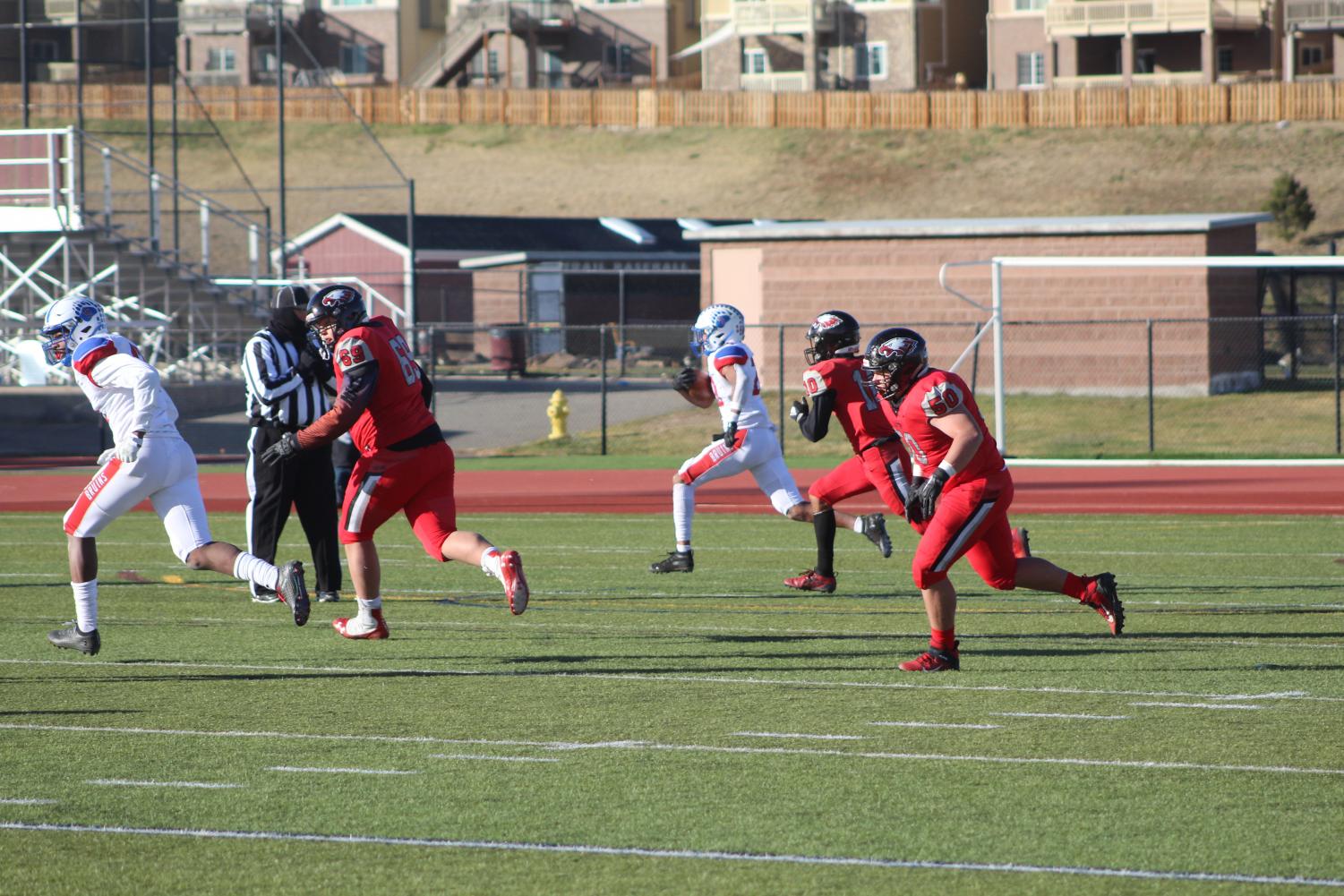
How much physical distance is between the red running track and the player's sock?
6.66 meters

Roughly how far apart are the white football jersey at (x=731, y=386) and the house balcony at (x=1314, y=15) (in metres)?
57.3

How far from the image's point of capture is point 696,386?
512 inches

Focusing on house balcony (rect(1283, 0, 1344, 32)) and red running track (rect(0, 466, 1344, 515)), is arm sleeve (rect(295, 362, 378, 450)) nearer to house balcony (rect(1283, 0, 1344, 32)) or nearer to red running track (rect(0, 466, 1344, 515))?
red running track (rect(0, 466, 1344, 515))

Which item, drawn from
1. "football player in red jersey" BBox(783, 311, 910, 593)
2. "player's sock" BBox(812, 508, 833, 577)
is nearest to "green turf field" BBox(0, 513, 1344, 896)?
"player's sock" BBox(812, 508, 833, 577)

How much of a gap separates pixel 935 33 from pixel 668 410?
4598cm

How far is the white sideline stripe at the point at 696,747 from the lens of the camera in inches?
271

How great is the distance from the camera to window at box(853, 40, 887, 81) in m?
74.1

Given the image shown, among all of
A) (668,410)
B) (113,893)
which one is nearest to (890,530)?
(113,893)

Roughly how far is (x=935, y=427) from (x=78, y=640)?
4.40 metres

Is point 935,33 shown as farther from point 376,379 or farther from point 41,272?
point 376,379

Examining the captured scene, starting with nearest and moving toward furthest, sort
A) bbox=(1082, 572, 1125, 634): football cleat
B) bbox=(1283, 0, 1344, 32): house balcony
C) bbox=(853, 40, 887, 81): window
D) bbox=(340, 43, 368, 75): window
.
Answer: bbox=(1082, 572, 1125, 634): football cleat, bbox=(1283, 0, 1344, 32): house balcony, bbox=(853, 40, 887, 81): window, bbox=(340, 43, 368, 75): window

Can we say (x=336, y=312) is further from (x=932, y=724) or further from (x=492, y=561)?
(x=932, y=724)

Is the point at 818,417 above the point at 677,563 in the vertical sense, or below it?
above

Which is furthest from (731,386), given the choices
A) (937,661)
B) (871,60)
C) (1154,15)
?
(871,60)
